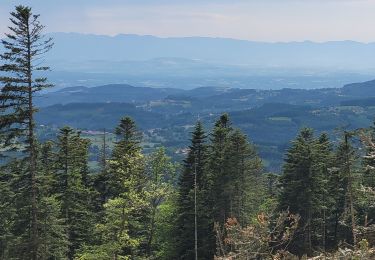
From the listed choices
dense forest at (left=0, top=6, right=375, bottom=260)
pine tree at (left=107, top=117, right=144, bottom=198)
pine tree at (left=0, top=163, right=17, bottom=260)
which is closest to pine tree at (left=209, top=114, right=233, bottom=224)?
dense forest at (left=0, top=6, right=375, bottom=260)

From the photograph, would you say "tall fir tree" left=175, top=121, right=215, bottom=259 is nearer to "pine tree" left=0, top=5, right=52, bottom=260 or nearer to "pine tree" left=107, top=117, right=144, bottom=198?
"pine tree" left=107, top=117, right=144, bottom=198

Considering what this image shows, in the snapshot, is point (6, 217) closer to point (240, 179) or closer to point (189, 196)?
point (189, 196)

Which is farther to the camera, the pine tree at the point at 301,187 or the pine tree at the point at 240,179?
the pine tree at the point at 240,179

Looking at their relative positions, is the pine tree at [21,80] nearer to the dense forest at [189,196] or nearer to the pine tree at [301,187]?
the dense forest at [189,196]

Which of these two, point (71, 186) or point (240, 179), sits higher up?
point (240, 179)

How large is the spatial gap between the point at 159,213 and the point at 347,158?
2286 centimetres

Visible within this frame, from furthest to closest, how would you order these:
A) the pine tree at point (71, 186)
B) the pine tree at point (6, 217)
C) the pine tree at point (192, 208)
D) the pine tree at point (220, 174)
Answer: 1. the pine tree at point (220, 174)
2. the pine tree at point (192, 208)
3. the pine tree at point (71, 186)
4. the pine tree at point (6, 217)

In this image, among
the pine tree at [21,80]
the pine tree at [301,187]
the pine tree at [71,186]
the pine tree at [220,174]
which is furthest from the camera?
the pine tree at [220,174]

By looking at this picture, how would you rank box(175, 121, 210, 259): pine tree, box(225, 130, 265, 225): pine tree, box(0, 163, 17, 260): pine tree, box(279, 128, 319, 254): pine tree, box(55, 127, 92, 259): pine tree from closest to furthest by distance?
box(0, 163, 17, 260): pine tree → box(55, 127, 92, 259): pine tree → box(279, 128, 319, 254): pine tree → box(175, 121, 210, 259): pine tree → box(225, 130, 265, 225): pine tree

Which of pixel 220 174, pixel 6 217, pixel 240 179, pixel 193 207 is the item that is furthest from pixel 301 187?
pixel 6 217

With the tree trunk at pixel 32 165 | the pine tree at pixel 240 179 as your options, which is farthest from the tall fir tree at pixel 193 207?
the tree trunk at pixel 32 165

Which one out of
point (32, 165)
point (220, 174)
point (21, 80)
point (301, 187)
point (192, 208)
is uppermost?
point (21, 80)

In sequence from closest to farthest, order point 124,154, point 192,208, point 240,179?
1. point 124,154
2. point 192,208
3. point 240,179

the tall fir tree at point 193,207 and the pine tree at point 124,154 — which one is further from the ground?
the pine tree at point 124,154
